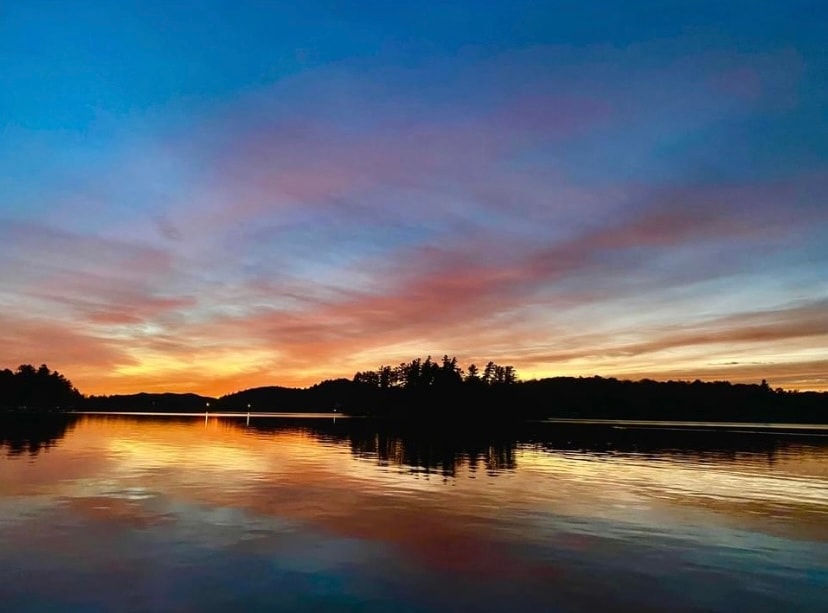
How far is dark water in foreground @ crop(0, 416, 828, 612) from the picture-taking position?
18625 mm

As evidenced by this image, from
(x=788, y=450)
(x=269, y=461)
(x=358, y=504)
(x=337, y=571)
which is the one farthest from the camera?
(x=788, y=450)

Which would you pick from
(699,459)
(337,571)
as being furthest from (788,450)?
(337,571)

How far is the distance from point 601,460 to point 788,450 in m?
37.1

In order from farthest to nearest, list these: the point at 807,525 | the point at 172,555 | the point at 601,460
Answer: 1. the point at 601,460
2. the point at 807,525
3. the point at 172,555

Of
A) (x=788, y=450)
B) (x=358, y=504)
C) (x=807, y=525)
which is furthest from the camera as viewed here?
(x=788, y=450)

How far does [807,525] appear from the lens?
31.0 m

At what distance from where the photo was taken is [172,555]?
72.8 feet

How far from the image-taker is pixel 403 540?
2570 centimetres

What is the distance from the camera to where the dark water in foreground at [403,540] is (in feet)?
61.1

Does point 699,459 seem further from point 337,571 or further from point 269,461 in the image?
point 337,571

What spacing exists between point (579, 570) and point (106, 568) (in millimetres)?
16049

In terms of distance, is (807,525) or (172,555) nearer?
(172,555)

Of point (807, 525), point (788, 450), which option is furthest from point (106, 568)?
point (788, 450)

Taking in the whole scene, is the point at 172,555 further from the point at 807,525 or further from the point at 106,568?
the point at 807,525
